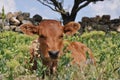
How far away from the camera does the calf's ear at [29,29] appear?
8.94 m

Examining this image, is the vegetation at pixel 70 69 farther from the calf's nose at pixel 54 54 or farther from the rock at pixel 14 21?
the rock at pixel 14 21

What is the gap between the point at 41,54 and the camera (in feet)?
26.4

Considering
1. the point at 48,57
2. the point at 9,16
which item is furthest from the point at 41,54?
the point at 9,16

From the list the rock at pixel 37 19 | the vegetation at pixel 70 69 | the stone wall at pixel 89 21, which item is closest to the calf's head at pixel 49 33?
the vegetation at pixel 70 69

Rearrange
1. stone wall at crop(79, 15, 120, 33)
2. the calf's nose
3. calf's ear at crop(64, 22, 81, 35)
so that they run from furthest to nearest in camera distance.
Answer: stone wall at crop(79, 15, 120, 33) → calf's ear at crop(64, 22, 81, 35) → the calf's nose

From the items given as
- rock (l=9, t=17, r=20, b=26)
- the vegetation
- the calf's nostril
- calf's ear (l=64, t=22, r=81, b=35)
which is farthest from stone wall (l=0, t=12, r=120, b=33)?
the vegetation

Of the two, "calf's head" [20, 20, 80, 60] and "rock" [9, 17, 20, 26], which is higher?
"calf's head" [20, 20, 80, 60]

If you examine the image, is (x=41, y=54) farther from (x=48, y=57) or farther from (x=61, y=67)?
(x=61, y=67)

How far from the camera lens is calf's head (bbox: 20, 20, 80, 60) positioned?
8.08 metres

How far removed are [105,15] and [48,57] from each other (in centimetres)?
2973

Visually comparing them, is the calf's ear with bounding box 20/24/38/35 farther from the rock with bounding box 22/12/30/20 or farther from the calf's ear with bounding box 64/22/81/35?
the rock with bounding box 22/12/30/20

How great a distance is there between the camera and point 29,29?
8938 mm

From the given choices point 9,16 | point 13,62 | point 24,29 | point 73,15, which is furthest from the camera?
point 73,15

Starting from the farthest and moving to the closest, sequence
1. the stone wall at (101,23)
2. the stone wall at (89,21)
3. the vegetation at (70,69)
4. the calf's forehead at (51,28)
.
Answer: the stone wall at (101,23), the stone wall at (89,21), the calf's forehead at (51,28), the vegetation at (70,69)
